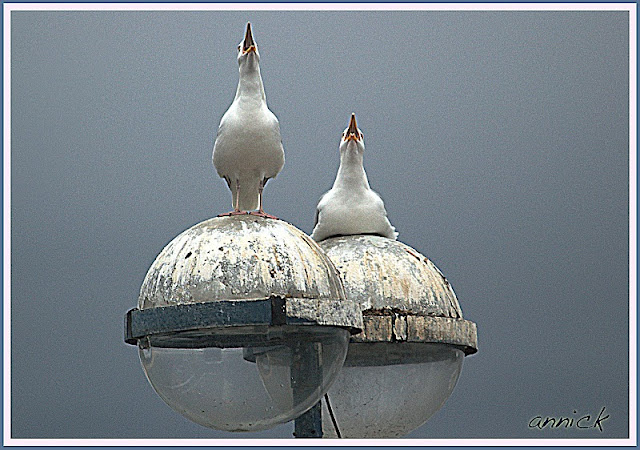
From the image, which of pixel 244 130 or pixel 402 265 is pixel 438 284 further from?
pixel 244 130

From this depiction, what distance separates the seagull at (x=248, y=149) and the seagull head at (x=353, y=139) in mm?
895

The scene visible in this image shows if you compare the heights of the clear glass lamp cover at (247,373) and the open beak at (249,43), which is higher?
the open beak at (249,43)

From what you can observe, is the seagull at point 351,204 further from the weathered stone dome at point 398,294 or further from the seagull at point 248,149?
the seagull at point 248,149

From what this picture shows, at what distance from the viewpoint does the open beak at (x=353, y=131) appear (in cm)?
523

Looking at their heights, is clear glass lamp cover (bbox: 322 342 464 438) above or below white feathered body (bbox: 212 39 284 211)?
below

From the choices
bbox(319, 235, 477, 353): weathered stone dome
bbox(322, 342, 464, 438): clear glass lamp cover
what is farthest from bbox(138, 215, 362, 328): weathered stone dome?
bbox(322, 342, 464, 438): clear glass lamp cover

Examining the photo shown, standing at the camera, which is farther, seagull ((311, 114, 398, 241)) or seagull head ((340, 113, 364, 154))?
seagull head ((340, 113, 364, 154))

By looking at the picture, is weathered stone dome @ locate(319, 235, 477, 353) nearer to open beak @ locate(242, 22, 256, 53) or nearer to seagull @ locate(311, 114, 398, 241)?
seagull @ locate(311, 114, 398, 241)

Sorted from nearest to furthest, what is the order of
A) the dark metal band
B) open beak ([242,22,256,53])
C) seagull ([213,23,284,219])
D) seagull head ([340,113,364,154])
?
the dark metal band → seagull ([213,23,284,219]) → open beak ([242,22,256,53]) → seagull head ([340,113,364,154])

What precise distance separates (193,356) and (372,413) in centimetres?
120

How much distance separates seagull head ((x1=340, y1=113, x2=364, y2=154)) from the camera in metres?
5.22

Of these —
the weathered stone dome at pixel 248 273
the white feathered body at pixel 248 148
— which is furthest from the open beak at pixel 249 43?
the weathered stone dome at pixel 248 273

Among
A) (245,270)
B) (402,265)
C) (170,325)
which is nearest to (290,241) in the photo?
(245,270)

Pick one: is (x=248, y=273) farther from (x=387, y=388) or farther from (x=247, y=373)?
(x=387, y=388)
